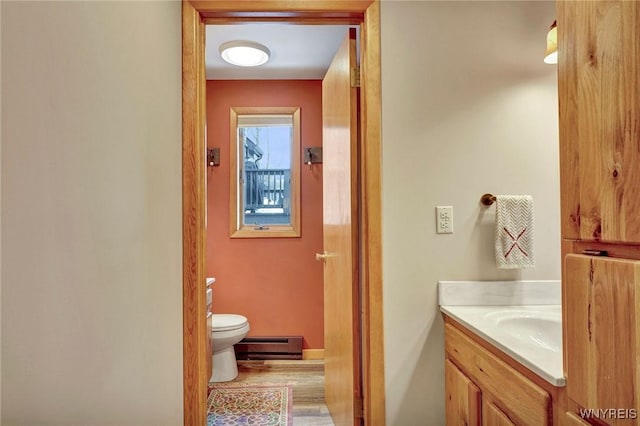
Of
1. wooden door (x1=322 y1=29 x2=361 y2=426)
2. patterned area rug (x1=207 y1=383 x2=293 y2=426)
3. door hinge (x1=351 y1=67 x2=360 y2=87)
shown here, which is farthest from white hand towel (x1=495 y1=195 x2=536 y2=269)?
patterned area rug (x1=207 y1=383 x2=293 y2=426)

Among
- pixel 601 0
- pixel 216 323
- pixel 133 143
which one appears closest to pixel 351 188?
pixel 133 143

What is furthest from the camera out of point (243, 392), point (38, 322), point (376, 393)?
point (243, 392)

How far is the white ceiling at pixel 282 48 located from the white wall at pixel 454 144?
2.36ft

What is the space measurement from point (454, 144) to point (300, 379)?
2.01 meters

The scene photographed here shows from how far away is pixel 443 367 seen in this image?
1508 millimetres

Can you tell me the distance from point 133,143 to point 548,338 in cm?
157

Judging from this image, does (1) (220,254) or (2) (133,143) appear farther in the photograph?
(1) (220,254)

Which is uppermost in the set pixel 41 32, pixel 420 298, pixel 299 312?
pixel 41 32

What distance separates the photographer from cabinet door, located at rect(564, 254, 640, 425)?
0.65 meters

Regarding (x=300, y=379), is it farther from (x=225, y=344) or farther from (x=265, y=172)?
(x=265, y=172)

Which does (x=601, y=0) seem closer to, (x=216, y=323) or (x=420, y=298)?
(x=420, y=298)

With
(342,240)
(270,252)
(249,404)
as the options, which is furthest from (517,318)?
(270,252)

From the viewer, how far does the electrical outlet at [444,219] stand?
152cm

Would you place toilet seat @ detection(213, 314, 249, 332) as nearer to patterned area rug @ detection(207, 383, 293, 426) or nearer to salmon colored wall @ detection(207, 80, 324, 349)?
salmon colored wall @ detection(207, 80, 324, 349)
